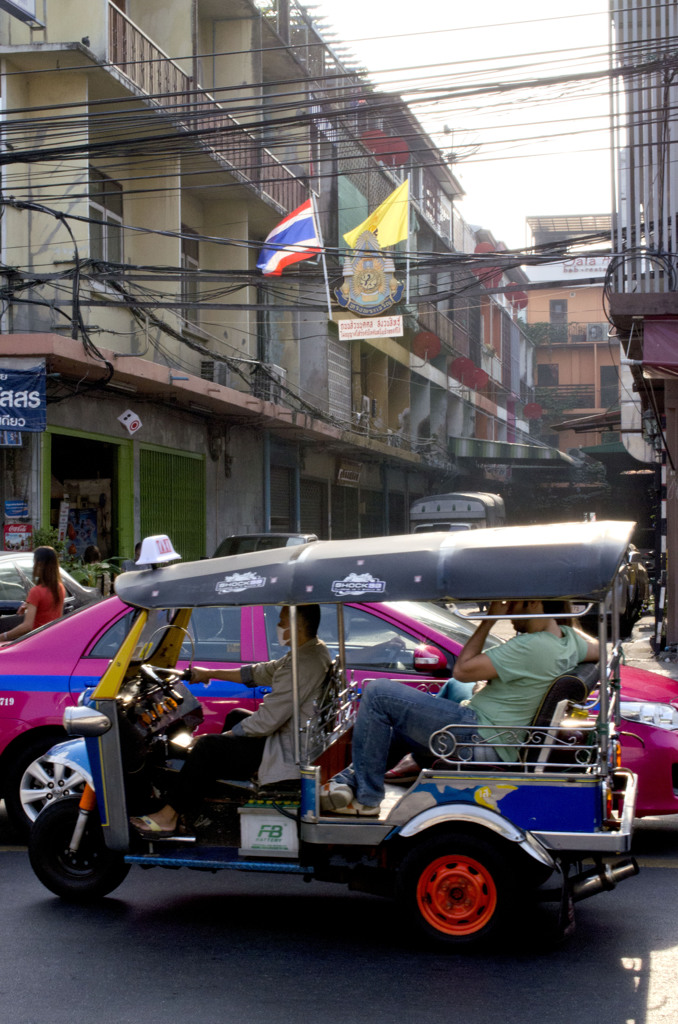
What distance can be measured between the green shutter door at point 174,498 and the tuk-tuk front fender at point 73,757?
1312 cm

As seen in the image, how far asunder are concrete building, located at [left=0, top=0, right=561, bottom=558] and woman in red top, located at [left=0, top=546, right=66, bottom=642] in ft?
17.9

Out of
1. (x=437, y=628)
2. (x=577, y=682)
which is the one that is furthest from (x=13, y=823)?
(x=577, y=682)

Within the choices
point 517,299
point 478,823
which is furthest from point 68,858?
point 517,299

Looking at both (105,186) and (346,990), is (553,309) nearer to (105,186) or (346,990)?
(105,186)

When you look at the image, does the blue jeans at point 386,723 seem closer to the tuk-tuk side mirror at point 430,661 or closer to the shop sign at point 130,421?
the tuk-tuk side mirror at point 430,661

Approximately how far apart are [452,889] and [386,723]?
2.39ft

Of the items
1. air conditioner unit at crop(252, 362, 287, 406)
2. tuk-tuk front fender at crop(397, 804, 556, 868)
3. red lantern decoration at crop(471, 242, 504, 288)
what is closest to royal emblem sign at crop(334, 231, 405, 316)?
red lantern decoration at crop(471, 242, 504, 288)

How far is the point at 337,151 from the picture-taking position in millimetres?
28422

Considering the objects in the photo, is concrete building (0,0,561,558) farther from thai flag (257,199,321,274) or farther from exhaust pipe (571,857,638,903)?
exhaust pipe (571,857,638,903)

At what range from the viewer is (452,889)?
14.6 ft

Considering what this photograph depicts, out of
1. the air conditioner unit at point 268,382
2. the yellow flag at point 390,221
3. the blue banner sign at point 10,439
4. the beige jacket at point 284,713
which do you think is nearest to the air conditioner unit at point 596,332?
the air conditioner unit at point 268,382

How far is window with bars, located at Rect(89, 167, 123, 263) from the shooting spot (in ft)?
57.4

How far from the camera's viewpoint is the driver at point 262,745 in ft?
15.8

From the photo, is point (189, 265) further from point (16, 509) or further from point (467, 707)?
point (467, 707)
